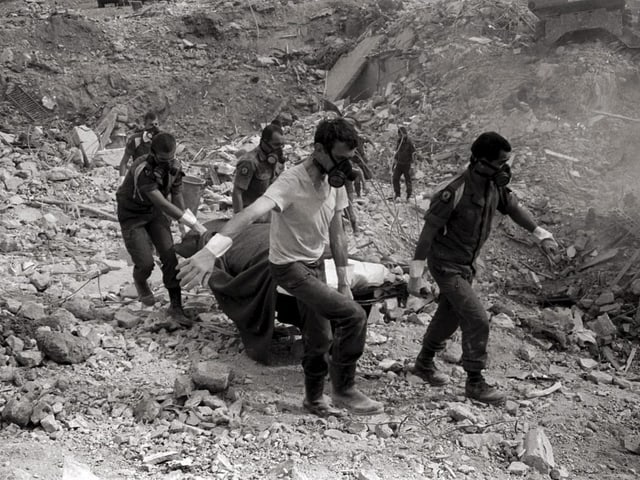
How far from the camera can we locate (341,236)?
4.88 metres

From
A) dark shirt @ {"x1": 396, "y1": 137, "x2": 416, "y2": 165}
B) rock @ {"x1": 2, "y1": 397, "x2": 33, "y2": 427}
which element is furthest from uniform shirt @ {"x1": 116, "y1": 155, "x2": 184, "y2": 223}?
dark shirt @ {"x1": 396, "y1": 137, "x2": 416, "y2": 165}

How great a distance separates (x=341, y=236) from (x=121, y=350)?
2.16 meters

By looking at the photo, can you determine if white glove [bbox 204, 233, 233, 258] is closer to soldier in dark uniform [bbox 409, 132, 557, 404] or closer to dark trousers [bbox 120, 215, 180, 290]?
soldier in dark uniform [bbox 409, 132, 557, 404]

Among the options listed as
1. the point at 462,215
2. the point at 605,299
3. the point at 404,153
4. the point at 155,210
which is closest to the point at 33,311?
the point at 155,210

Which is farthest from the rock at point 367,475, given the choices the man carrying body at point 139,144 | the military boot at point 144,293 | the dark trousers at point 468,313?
the man carrying body at point 139,144

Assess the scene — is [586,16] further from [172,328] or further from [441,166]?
[172,328]

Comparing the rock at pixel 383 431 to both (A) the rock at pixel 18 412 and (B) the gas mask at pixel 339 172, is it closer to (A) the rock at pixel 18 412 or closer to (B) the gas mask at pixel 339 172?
(B) the gas mask at pixel 339 172

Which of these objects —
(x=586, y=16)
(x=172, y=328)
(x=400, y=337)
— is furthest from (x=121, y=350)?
(x=586, y=16)

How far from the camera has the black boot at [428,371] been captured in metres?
5.59

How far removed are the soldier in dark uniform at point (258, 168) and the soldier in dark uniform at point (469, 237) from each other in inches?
83.6

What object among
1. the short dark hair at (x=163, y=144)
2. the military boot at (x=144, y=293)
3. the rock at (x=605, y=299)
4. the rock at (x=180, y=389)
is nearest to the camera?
the rock at (x=180, y=389)

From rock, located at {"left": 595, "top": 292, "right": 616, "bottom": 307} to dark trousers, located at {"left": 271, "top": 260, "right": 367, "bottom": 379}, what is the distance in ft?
12.8

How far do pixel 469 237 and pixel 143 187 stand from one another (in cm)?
254

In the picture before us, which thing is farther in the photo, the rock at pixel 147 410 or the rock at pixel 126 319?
the rock at pixel 126 319
